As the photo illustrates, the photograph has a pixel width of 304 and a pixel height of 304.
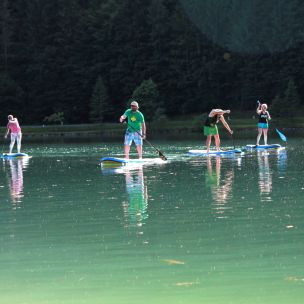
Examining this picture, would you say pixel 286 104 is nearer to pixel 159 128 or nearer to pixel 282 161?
pixel 159 128

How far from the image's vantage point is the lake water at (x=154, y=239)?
28.0 ft

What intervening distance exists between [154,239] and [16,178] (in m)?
10.9

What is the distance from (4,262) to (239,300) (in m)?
3.22

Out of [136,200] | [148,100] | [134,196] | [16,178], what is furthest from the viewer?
[148,100]

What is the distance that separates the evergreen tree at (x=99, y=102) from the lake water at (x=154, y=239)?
5457 cm

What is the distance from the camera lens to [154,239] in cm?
1125

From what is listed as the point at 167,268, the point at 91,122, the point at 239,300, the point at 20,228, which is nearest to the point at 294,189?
the point at 20,228

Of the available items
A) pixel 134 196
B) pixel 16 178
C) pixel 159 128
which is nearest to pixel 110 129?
pixel 159 128

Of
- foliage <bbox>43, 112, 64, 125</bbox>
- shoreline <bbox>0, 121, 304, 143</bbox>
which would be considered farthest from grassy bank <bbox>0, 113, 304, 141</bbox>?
foliage <bbox>43, 112, 64, 125</bbox>

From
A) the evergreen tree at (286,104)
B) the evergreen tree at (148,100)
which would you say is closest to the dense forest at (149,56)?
the evergreen tree at (148,100)

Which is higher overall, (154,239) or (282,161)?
(154,239)

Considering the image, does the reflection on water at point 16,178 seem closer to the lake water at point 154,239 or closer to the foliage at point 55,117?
the lake water at point 154,239

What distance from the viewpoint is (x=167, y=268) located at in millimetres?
9445

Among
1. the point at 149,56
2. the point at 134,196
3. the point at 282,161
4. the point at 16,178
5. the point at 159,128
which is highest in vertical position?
the point at 149,56
